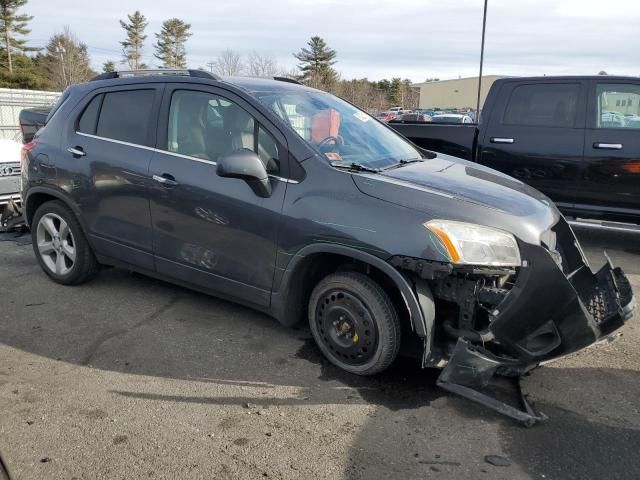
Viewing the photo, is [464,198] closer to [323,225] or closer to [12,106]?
[323,225]

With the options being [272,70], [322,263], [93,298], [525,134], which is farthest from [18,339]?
[272,70]

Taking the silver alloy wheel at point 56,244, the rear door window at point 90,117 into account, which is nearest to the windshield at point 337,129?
the rear door window at point 90,117

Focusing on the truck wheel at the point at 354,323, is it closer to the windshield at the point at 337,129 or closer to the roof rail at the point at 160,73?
the windshield at the point at 337,129

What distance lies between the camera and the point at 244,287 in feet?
12.4

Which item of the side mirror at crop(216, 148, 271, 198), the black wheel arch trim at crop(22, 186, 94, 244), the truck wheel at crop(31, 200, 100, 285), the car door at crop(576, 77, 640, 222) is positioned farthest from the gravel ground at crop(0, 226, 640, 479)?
the car door at crop(576, 77, 640, 222)

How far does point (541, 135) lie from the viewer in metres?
6.39

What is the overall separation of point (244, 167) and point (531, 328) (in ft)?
6.24

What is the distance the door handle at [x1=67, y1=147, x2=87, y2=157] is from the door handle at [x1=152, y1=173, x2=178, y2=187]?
93 cm

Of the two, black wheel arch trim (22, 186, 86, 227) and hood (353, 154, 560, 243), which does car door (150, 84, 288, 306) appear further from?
black wheel arch trim (22, 186, 86, 227)

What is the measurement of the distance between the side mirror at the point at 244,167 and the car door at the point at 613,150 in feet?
14.4

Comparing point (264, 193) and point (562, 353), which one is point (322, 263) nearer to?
point (264, 193)

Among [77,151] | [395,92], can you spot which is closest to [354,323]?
[77,151]

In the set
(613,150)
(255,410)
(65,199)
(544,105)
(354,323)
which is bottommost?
(255,410)

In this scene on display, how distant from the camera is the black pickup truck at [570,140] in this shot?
6.06 meters
